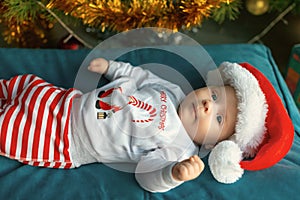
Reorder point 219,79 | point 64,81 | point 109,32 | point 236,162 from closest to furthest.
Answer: point 236,162 < point 219,79 < point 64,81 < point 109,32

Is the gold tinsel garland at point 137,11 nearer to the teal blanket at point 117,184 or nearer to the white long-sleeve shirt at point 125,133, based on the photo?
the white long-sleeve shirt at point 125,133

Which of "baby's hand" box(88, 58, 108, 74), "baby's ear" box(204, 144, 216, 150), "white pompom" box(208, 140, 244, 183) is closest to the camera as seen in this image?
"white pompom" box(208, 140, 244, 183)

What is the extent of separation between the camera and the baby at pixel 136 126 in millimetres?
1059

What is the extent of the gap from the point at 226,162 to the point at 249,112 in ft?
0.49

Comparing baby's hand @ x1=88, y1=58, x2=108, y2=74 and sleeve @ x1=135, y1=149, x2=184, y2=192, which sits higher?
baby's hand @ x1=88, y1=58, x2=108, y2=74

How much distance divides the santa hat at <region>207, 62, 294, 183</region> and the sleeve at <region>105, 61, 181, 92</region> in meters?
0.24

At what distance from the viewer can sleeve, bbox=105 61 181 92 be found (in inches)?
49.6

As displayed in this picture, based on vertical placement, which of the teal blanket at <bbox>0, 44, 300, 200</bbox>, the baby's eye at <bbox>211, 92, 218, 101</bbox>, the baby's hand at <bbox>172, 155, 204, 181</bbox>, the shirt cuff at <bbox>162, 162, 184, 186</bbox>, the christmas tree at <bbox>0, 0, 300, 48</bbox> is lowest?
the teal blanket at <bbox>0, 44, 300, 200</bbox>

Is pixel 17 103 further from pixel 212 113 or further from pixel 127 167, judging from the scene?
pixel 212 113

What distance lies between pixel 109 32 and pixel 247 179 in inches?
44.7

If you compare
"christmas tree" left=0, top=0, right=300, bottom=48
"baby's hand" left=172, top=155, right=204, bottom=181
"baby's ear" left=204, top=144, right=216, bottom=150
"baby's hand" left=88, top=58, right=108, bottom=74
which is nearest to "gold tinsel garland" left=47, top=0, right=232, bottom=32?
"christmas tree" left=0, top=0, right=300, bottom=48

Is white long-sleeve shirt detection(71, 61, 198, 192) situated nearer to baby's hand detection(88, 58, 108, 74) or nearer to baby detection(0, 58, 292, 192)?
baby detection(0, 58, 292, 192)

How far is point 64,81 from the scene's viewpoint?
132 centimetres

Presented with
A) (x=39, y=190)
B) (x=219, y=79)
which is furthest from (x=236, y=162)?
(x=39, y=190)
